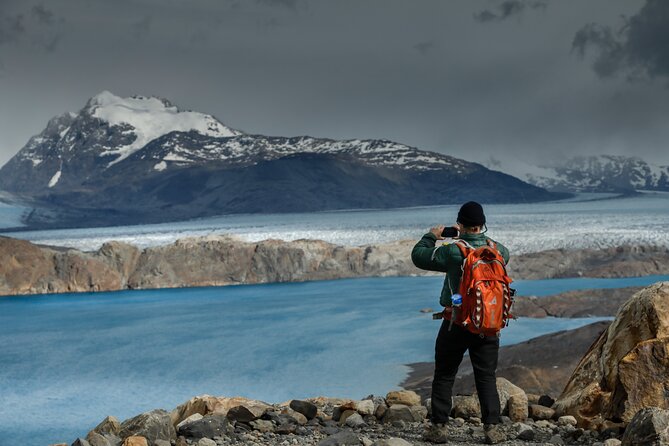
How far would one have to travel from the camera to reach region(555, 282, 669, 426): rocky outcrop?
5750mm

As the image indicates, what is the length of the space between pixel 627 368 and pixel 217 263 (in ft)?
150

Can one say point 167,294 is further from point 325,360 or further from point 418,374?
point 418,374

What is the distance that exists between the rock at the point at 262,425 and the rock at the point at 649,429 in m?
2.90

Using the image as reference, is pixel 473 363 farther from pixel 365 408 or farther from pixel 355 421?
pixel 365 408

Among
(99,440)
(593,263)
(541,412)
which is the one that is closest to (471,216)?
(541,412)

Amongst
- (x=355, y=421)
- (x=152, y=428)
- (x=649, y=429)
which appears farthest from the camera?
(x=355, y=421)

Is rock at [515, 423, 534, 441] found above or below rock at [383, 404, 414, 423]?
above

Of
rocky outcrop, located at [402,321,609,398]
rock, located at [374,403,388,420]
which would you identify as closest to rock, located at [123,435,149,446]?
rock, located at [374,403,388,420]

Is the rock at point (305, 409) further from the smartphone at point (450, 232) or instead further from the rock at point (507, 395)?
the smartphone at point (450, 232)

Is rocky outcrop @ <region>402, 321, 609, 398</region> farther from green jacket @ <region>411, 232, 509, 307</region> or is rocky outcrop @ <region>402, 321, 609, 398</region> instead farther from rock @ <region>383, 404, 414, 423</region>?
green jacket @ <region>411, 232, 509, 307</region>

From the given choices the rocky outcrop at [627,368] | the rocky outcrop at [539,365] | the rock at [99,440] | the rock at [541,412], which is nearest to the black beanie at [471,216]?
the rocky outcrop at [627,368]

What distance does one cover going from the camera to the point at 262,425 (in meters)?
6.50

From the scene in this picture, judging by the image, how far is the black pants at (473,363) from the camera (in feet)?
18.0

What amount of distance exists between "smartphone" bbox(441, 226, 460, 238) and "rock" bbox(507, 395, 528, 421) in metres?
1.88
